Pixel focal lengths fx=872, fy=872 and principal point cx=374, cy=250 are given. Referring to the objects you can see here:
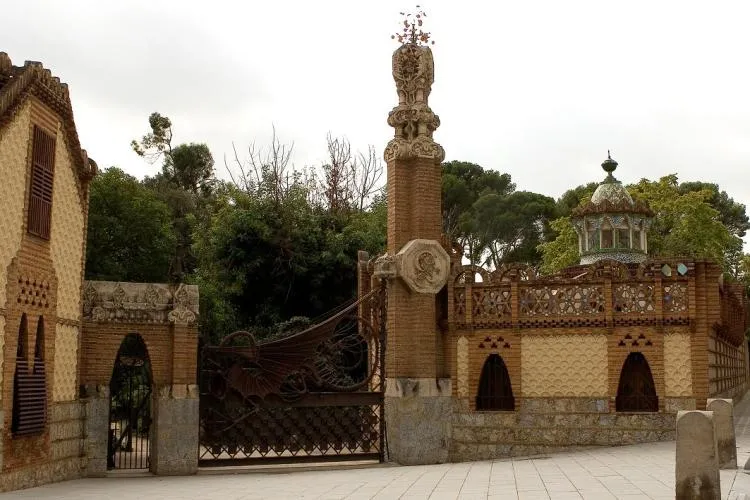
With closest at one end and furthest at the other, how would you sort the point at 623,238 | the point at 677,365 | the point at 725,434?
the point at 725,434 < the point at 677,365 < the point at 623,238

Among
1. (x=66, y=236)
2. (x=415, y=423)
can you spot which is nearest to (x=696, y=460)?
(x=415, y=423)

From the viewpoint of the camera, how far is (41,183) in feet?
39.0

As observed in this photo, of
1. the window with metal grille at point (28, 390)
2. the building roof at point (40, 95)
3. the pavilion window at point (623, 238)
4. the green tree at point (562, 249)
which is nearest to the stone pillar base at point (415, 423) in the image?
the window with metal grille at point (28, 390)

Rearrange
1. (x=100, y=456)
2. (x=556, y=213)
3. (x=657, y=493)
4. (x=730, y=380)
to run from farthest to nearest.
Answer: (x=556, y=213) < (x=730, y=380) < (x=100, y=456) < (x=657, y=493)

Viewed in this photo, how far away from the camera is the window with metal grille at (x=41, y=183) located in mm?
11625

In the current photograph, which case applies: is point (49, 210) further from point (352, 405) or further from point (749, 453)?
point (749, 453)

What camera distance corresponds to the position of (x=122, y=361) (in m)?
14.3

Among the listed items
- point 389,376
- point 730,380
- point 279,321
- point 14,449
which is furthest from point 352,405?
point 730,380

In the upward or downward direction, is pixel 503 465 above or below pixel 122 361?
below

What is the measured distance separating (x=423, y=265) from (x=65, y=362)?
618cm

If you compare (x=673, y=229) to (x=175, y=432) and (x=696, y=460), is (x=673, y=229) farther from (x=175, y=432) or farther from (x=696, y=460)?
(x=696, y=460)

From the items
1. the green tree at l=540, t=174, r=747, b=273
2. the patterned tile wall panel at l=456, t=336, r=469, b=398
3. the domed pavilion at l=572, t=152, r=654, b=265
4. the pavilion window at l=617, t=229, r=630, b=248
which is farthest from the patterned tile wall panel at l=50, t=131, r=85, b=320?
the green tree at l=540, t=174, r=747, b=273

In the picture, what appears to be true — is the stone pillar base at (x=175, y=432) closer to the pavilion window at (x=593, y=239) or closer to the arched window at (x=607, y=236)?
the pavilion window at (x=593, y=239)

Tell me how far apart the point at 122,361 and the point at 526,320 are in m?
7.00
